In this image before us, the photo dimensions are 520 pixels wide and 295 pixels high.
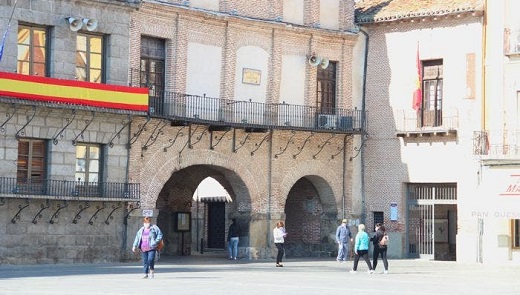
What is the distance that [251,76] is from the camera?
45.1m

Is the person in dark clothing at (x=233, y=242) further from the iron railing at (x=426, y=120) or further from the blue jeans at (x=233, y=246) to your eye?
the iron railing at (x=426, y=120)

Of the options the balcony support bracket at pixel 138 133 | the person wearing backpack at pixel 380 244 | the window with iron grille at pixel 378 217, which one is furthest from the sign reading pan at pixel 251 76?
the person wearing backpack at pixel 380 244

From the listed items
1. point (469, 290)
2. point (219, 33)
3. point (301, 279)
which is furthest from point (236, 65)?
point (469, 290)

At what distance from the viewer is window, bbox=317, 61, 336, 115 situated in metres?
47.3

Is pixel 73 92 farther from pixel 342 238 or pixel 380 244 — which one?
pixel 342 238

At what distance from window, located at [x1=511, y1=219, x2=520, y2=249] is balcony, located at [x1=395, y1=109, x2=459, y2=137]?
3958 mm

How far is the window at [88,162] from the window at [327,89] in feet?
32.6

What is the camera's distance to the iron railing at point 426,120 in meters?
45.5

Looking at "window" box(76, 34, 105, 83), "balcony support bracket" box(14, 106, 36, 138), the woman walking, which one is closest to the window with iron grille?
the woman walking

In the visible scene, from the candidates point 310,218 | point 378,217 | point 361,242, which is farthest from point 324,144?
point 361,242

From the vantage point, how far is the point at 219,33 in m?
44.2

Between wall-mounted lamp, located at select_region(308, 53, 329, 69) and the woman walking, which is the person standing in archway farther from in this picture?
wall-mounted lamp, located at select_region(308, 53, 329, 69)

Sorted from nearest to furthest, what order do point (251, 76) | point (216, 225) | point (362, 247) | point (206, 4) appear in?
point (362, 247) < point (206, 4) < point (251, 76) < point (216, 225)

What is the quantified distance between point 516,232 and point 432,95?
19.8 ft
